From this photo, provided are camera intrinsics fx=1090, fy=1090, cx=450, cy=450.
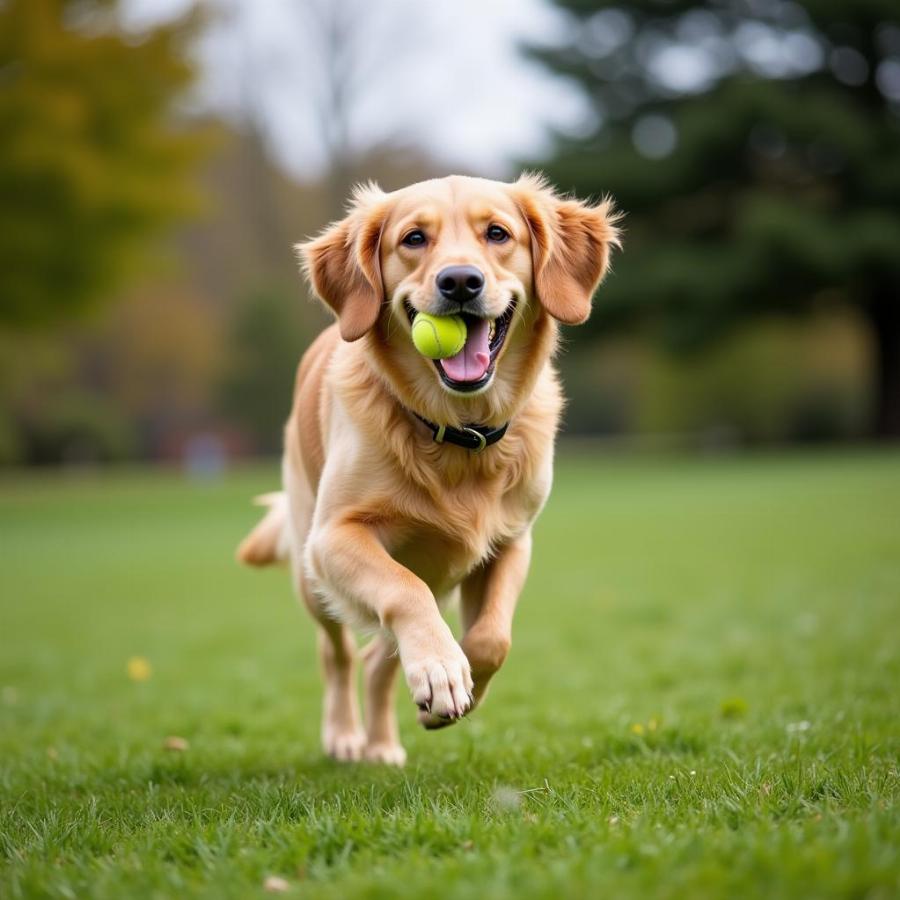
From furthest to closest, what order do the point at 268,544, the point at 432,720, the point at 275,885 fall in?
the point at 268,544, the point at 432,720, the point at 275,885

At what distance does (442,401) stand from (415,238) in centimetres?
59

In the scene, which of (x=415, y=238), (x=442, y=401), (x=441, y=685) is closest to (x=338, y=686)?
(x=442, y=401)

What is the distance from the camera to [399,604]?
3.25m

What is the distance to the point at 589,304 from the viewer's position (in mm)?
3891

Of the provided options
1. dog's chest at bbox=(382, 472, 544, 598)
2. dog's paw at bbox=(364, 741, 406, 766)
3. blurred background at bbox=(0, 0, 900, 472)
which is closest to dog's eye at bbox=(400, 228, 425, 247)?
dog's chest at bbox=(382, 472, 544, 598)

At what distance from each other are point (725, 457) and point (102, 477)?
17654 mm

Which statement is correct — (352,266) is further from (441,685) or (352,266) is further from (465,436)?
(441,685)

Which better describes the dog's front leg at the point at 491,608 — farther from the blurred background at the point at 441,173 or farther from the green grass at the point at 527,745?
the blurred background at the point at 441,173

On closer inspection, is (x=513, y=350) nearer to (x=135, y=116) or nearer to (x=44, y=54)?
(x=44, y=54)

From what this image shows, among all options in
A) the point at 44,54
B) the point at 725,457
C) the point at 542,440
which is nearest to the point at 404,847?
the point at 542,440

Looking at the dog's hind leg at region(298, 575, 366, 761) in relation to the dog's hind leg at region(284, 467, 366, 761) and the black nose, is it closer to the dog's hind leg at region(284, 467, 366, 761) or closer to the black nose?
the dog's hind leg at region(284, 467, 366, 761)

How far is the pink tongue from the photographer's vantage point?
3547 mm

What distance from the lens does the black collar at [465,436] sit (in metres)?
3.64

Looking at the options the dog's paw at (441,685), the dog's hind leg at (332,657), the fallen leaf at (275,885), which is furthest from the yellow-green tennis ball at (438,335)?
the fallen leaf at (275,885)
